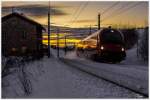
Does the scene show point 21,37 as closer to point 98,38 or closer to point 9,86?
point 98,38

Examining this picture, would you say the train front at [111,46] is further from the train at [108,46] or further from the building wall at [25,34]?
the building wall at [25,34]

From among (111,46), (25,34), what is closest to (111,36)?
(111,46)

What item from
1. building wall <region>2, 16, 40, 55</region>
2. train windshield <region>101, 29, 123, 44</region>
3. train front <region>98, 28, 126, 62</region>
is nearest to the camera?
train front <region>98, 28, 126, 62</region>

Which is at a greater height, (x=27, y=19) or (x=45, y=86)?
(x=27, y=19)

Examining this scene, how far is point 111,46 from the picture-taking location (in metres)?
33.3

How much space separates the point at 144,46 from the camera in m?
47.8

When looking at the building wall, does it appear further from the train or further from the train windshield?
the train windshield

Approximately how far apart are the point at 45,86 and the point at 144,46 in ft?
113

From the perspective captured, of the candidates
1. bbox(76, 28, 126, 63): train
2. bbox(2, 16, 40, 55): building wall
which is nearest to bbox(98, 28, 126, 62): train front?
bbox(76, 28, 126, 63): train

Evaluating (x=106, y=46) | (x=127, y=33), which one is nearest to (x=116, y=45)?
(x=106, y=46)

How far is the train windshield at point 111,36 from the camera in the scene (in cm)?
3297

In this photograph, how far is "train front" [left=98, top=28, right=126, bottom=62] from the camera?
1287 inches

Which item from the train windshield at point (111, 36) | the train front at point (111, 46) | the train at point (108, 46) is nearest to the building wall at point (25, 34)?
the train at point (108, 46)

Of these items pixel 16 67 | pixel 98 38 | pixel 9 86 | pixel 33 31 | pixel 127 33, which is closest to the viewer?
pixel 9 86
